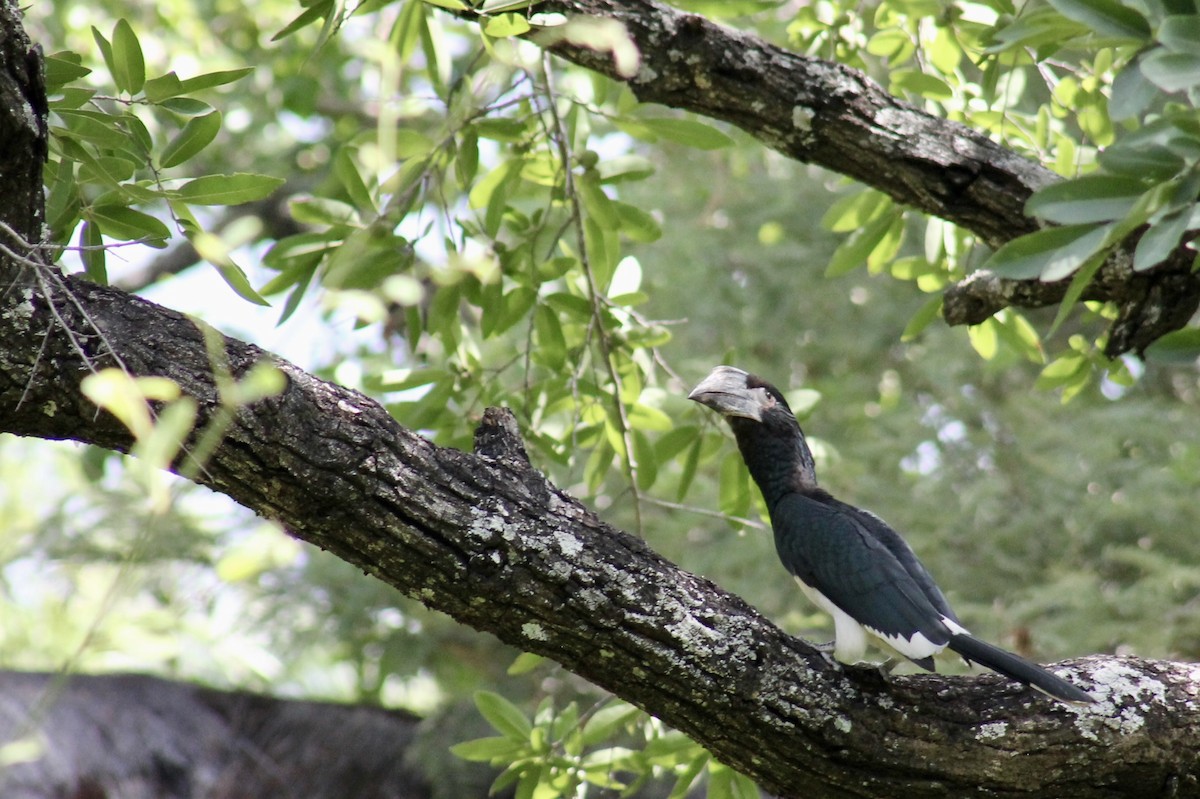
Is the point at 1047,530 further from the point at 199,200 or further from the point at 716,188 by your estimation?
the point at 199,200

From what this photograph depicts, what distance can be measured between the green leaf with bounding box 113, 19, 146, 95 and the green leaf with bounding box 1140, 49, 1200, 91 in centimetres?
193

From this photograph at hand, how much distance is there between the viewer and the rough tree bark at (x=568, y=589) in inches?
83.0

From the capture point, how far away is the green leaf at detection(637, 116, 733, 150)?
3.05 meters

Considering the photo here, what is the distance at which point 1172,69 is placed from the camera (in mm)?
1697

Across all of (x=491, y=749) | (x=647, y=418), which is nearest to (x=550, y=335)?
(x=647, y=418)

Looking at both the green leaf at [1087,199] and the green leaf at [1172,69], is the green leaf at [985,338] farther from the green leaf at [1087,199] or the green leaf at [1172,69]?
the green leaf at [1172,69]

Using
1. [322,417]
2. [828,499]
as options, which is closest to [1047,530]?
[828,499]

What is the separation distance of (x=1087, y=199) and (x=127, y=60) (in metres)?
1.92

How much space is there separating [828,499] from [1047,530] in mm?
2613

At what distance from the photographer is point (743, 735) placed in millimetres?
2459

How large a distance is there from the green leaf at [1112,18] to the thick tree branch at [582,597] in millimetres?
1357

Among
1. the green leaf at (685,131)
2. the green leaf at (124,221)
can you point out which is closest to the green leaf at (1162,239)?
the green leaf at (685,131)

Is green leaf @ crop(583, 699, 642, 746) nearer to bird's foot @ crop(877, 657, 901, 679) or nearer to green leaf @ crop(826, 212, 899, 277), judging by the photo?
bird's foot @ crop(877, 657, 901, 679)

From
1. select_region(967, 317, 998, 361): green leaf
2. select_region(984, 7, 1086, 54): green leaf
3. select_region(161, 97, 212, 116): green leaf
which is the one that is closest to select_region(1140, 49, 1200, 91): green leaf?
select_region(984, 7, 1086, 54): green leaf
